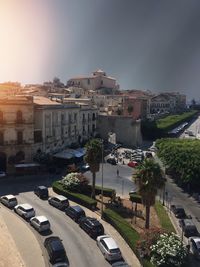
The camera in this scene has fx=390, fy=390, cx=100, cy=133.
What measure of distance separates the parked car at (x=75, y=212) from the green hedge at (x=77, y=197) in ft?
12.4

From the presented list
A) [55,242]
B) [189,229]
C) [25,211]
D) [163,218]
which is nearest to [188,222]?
[189,229]

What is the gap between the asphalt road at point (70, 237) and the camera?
36.9 m

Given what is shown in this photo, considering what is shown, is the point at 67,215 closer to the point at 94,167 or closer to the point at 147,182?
the point at 94,167

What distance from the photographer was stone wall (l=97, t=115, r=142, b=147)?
103 m

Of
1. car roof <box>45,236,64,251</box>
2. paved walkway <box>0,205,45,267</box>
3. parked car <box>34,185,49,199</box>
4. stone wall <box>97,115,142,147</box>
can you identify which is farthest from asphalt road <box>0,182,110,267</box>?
stone wall <box>97,115,142,147</box>

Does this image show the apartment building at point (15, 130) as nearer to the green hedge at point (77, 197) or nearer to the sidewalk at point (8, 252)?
the green hedge at point (77, 197)

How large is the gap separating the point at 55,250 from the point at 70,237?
5.71 meters

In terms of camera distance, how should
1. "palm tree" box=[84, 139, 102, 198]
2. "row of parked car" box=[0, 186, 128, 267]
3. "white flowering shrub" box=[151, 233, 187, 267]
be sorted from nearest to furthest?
"white flowering shrub" box=[151, 233, 187, 267] < "row of parked car" box=[0, 186, 128, 267] < "palm tree" box=[84, 139, 102, 198]

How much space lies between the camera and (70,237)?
41.7m

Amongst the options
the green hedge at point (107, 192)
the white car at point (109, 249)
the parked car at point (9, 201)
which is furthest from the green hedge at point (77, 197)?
the white car at point (109, 249)

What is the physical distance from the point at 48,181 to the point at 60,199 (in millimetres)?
14015

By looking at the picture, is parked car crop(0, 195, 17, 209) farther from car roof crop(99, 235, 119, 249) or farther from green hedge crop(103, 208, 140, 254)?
car roof crop(99, 235, 119, 249)

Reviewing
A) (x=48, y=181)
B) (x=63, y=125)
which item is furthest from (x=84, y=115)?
(x=48, y=181)

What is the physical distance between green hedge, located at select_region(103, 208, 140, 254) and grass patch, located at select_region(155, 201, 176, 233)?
423cm
